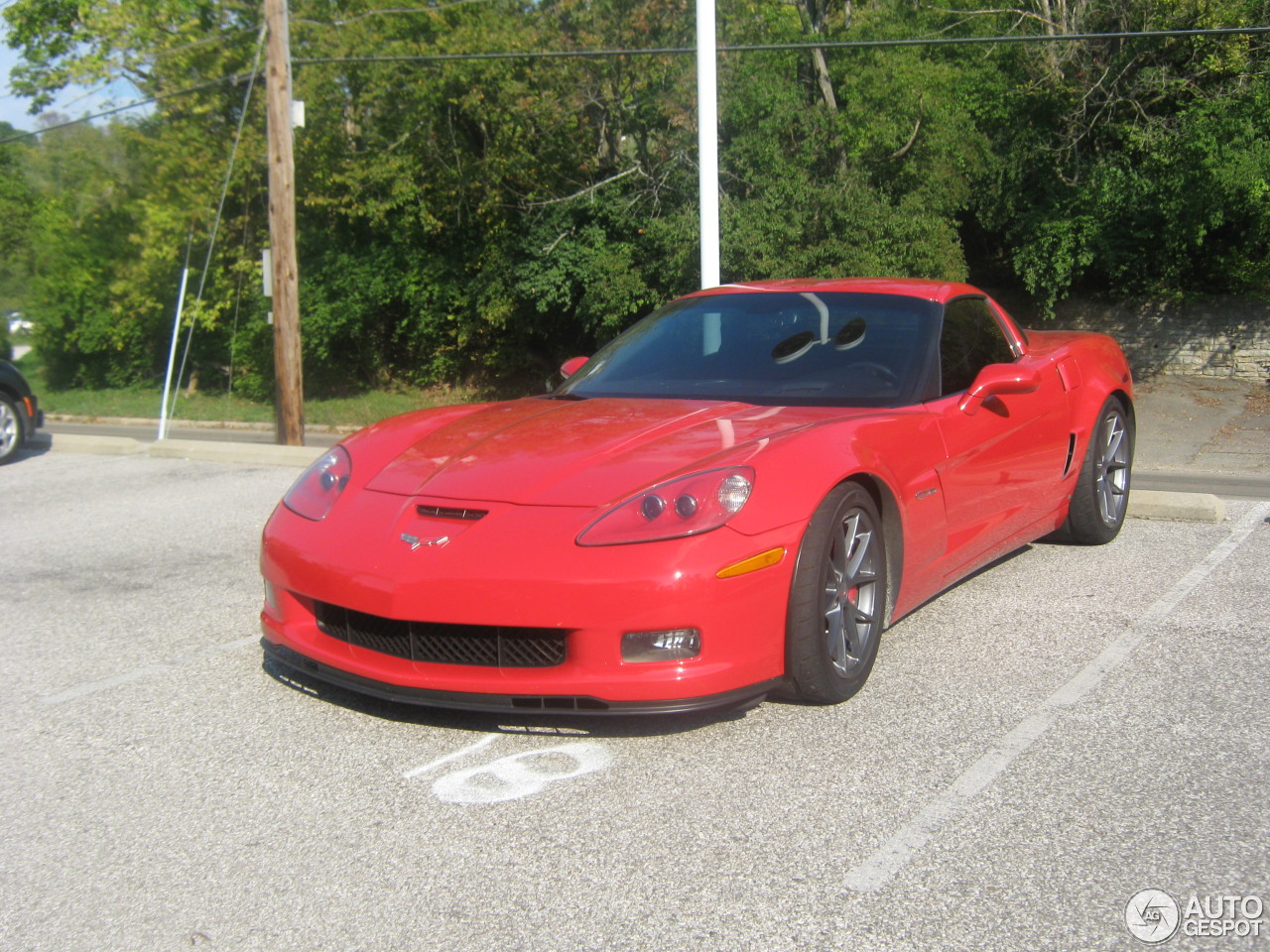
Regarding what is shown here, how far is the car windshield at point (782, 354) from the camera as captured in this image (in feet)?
14.7

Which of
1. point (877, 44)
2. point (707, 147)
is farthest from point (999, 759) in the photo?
point (877, 44)

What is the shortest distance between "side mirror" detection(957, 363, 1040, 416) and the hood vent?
2.06 m

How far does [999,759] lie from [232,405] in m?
25.5

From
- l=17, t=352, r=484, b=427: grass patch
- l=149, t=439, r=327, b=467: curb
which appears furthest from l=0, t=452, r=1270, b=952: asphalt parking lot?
l=17, t=352, r=484, b=427: grass patch

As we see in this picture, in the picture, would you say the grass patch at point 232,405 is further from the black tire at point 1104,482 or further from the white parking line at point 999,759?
the white parking line at point 999,759

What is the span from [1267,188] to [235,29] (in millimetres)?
21810

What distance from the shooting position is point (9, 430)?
11.0m

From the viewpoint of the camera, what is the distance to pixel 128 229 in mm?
29562

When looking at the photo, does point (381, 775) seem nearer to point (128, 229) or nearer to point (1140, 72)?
point (1140, 72)

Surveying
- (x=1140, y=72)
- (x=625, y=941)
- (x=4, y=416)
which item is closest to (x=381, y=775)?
(x=625, y=941)

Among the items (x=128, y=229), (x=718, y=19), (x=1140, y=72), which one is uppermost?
(x=718, y=19)

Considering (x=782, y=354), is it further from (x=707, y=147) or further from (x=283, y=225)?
(x=283, y=225)

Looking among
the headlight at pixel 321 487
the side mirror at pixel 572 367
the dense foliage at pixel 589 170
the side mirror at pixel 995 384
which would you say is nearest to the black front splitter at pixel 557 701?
the headlight at pixel 321 487

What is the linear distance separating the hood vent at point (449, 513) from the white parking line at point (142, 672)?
1.48m
